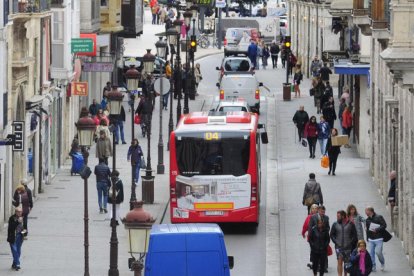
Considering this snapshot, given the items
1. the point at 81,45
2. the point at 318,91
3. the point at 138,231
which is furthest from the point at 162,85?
the point at 138,231

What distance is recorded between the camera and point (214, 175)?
4609cm

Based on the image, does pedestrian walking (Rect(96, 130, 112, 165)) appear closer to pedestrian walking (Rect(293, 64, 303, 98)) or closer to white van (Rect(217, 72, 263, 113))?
white van (Rect(217, 72, 263, 113))

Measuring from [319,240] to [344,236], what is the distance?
707 millimetres

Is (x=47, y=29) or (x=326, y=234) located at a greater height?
(x=47, y=29)

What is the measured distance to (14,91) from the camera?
1956 inches

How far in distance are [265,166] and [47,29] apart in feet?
26.8

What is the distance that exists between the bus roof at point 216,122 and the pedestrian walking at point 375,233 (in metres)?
6.63

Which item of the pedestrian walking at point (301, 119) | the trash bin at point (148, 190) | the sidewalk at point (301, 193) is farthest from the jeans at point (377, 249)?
the pedestrian walking at point (301, 119)

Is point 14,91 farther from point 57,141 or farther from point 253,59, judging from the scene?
point 253,59

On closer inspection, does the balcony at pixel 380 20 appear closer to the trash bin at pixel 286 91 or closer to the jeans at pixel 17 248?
the jeans at pixel 17 248

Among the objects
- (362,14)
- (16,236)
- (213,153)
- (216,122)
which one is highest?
(362,14)

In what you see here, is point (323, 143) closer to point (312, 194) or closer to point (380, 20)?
point (380, 20)

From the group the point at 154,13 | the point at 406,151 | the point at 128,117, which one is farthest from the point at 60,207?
the point at 154,13

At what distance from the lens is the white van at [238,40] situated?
102375 mm
